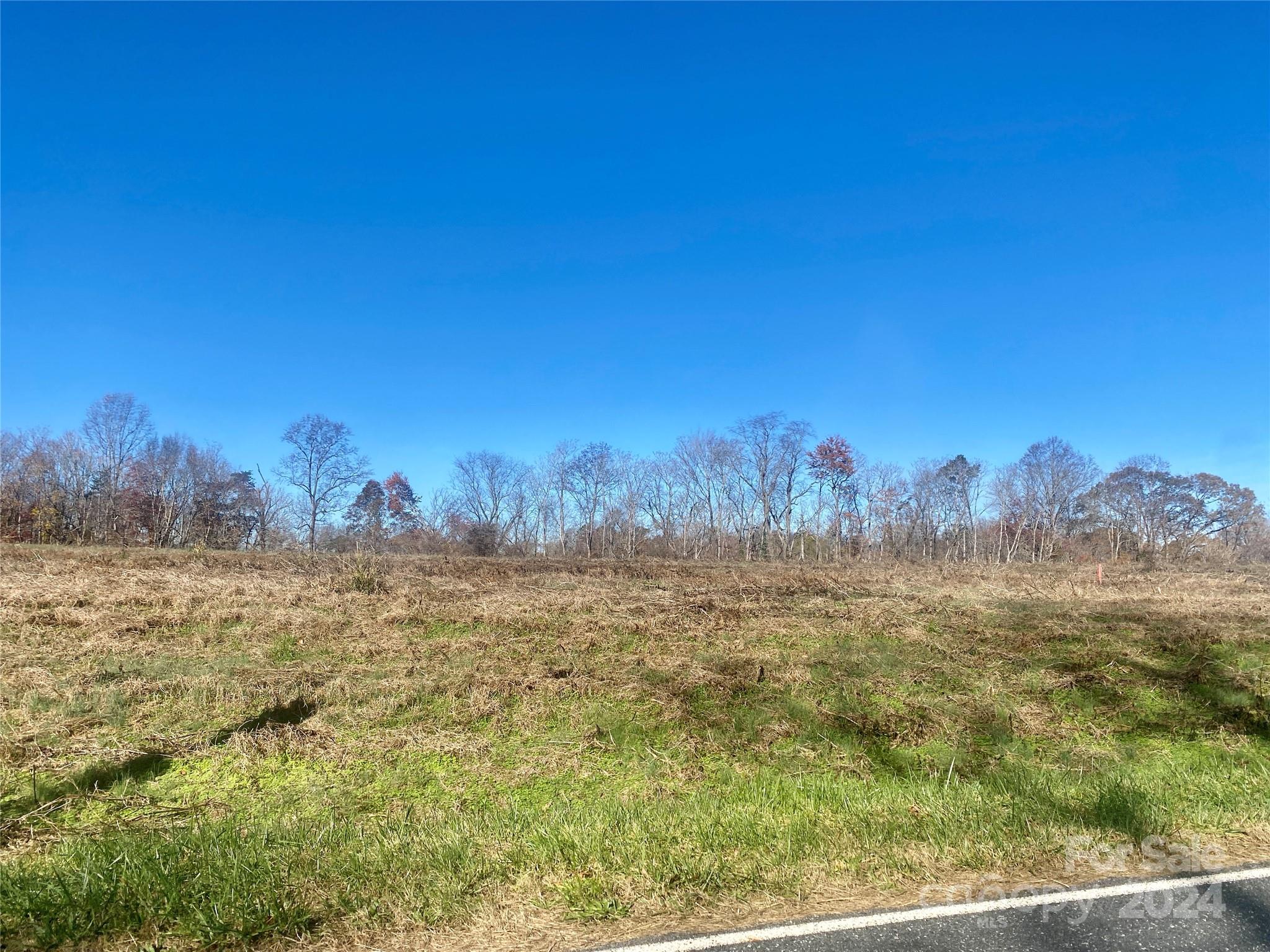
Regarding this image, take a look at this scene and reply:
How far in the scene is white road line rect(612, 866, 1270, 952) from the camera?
321 cm

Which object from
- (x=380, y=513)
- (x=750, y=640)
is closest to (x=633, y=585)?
(x=750, y=640)

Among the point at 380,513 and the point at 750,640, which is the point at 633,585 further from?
the point at 380,513

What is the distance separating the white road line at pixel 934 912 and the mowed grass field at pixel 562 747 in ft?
0.77

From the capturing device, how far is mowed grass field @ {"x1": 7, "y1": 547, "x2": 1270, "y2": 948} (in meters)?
3.69

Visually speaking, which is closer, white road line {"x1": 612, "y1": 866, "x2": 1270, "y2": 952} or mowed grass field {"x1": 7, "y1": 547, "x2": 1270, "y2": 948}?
white road line {"x1": 612, "y1": 866, "x2": 1270, "y2": 952}

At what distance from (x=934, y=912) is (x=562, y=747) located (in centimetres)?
443

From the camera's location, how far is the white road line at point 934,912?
10.5ft

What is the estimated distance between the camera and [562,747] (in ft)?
23.4

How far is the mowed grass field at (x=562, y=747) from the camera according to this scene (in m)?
3.69

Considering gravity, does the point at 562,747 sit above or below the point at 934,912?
below

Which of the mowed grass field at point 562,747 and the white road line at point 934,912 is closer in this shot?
the white road line at point 934,912

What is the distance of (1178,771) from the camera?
593cm

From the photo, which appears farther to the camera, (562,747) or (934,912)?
(562,747)

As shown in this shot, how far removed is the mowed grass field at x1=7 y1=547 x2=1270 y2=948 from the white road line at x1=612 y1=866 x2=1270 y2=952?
233mm
